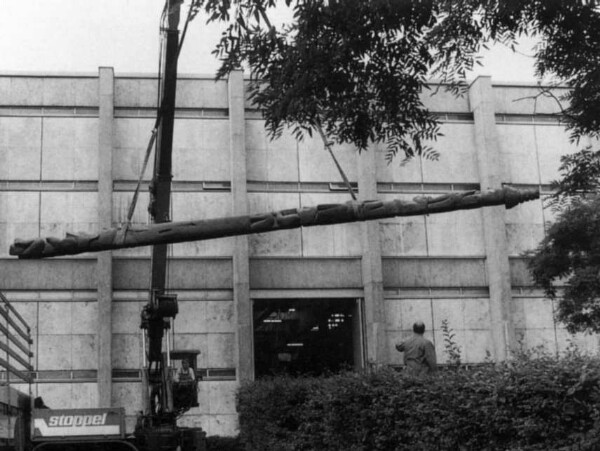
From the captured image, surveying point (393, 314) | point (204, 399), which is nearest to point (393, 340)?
point (393, 314)

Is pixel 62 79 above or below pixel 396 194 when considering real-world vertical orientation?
above

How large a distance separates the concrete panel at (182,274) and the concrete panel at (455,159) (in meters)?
7.54

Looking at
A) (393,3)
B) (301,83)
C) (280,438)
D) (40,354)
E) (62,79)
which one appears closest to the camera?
(393,3)

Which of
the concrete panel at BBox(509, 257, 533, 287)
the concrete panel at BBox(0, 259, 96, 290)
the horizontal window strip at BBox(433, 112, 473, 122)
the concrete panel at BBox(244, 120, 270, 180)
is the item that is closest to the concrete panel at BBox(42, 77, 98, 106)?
the concrete panel at BBox(244, 120, 270, 180)

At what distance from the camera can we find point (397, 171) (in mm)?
30625

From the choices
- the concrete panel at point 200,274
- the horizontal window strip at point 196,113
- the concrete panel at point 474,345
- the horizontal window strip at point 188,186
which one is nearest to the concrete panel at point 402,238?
the concrete panel at point 474,345

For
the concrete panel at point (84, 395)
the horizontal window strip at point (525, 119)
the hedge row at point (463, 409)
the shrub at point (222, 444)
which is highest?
the horizontal window strip at point (525, 119)

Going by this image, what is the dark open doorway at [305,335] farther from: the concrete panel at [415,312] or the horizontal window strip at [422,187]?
the horizontal window strip at [422,187]

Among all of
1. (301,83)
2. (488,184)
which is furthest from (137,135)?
(301,83)

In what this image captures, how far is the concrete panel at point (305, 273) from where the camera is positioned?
2942 cm

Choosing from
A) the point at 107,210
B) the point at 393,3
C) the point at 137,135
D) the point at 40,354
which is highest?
the point at 137,135

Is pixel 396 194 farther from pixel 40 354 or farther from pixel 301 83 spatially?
pixel 301 83

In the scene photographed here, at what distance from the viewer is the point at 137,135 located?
98.5 feet

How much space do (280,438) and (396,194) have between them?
14.7 meters
